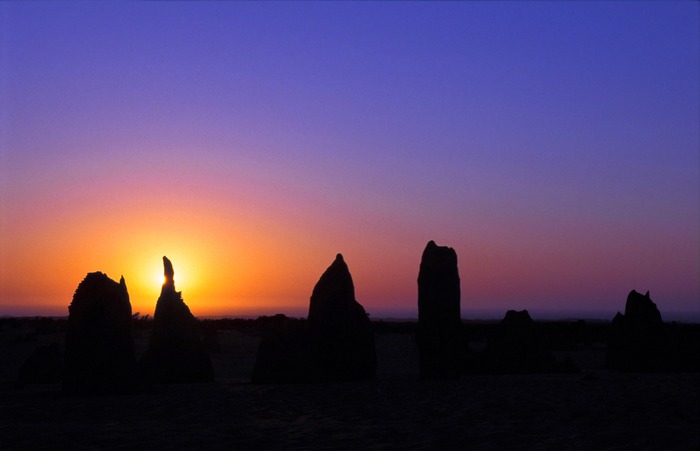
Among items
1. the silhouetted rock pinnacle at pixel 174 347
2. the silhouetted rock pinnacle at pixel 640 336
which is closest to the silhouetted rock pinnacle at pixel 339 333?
the silhouetted rock pinnacle at pixel 174 347

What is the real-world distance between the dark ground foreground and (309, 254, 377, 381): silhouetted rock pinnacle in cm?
94

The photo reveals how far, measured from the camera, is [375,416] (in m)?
12.3

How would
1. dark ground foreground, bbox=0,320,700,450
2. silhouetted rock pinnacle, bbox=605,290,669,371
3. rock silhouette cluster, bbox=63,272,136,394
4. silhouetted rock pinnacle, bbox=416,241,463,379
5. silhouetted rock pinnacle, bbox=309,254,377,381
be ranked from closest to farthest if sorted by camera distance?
1. dark ground foreground, bbox=0,320,700,450
2. rock silhouette cluster, bbox=63,272,136,394
3. silhouetted rock pinnacle, bbox=416,241,463,379
4. silhouetted rock pinnacle, bbox=309,254,377,381
5. silhouetted rock pinnacle, bbox=605,290,669,371

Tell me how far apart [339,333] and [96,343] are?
229 inches

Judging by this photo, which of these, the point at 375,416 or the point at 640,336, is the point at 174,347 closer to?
the point at 375,416

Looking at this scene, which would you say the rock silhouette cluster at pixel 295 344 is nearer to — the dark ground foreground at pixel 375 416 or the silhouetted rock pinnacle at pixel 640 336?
the silhouetted rock pinnacle at pixel 640 336

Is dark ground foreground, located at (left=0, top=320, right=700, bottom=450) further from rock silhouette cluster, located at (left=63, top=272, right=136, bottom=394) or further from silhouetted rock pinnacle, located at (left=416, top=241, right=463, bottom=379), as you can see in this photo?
silhouetted rock pinnacle, located at (left=416, top=241, right=463, bottom=379)

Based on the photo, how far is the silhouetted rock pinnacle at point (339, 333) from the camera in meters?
18.7

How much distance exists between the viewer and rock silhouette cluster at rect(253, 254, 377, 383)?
18719mm

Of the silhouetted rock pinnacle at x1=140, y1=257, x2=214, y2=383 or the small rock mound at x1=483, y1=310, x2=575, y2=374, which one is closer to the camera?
the silhouetted rock pinnacle at x1=140, y1=257, x2=214, y2=383

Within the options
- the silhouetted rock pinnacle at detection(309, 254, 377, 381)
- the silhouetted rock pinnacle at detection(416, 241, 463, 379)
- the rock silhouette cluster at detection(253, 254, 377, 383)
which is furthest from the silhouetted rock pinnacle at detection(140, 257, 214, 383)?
the silhouetted rock pinnacle at detection(416, 241, 463, 379)

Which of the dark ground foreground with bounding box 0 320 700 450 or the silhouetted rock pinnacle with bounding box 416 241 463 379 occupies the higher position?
the silhouetted rock pinnacle with bounding box 416 241 463 379

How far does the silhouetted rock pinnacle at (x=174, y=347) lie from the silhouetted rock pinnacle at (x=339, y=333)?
11.4 ft

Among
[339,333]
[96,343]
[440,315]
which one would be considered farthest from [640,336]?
[96,343]
